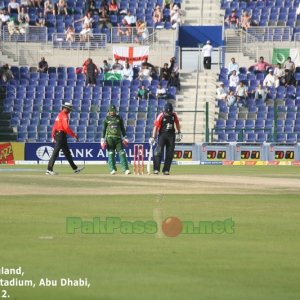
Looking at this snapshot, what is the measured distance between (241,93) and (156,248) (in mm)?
34664

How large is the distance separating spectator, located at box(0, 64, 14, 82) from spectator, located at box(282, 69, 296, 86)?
10912mm

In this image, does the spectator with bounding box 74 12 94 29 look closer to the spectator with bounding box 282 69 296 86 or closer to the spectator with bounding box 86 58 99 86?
the spectator with bounding box 86 58 99 86

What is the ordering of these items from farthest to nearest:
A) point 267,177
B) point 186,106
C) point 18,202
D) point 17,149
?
point 186,106 < point 17,149 < point 267,177 < point 18,202

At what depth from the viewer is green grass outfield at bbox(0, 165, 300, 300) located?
44.5ft

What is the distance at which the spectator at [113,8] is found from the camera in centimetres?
5662

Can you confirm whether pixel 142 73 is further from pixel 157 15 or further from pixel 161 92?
pixel 157 15

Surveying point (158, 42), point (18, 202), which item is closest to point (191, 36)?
point (158, 42)

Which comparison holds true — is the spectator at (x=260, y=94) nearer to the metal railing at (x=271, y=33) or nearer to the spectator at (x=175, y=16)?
the metal railing at (x=271, y=33)

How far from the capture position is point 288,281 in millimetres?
14211

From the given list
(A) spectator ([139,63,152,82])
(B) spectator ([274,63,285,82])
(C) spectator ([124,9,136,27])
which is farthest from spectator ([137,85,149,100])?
(C) spectator ([124,9,136,27])

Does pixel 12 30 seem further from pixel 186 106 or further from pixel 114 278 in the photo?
pixel 114 278

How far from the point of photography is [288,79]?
5216 centimetres

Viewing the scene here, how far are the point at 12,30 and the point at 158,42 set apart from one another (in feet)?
20.4

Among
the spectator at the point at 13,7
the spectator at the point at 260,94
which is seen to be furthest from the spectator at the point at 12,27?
the spectator at the point at 260,94
